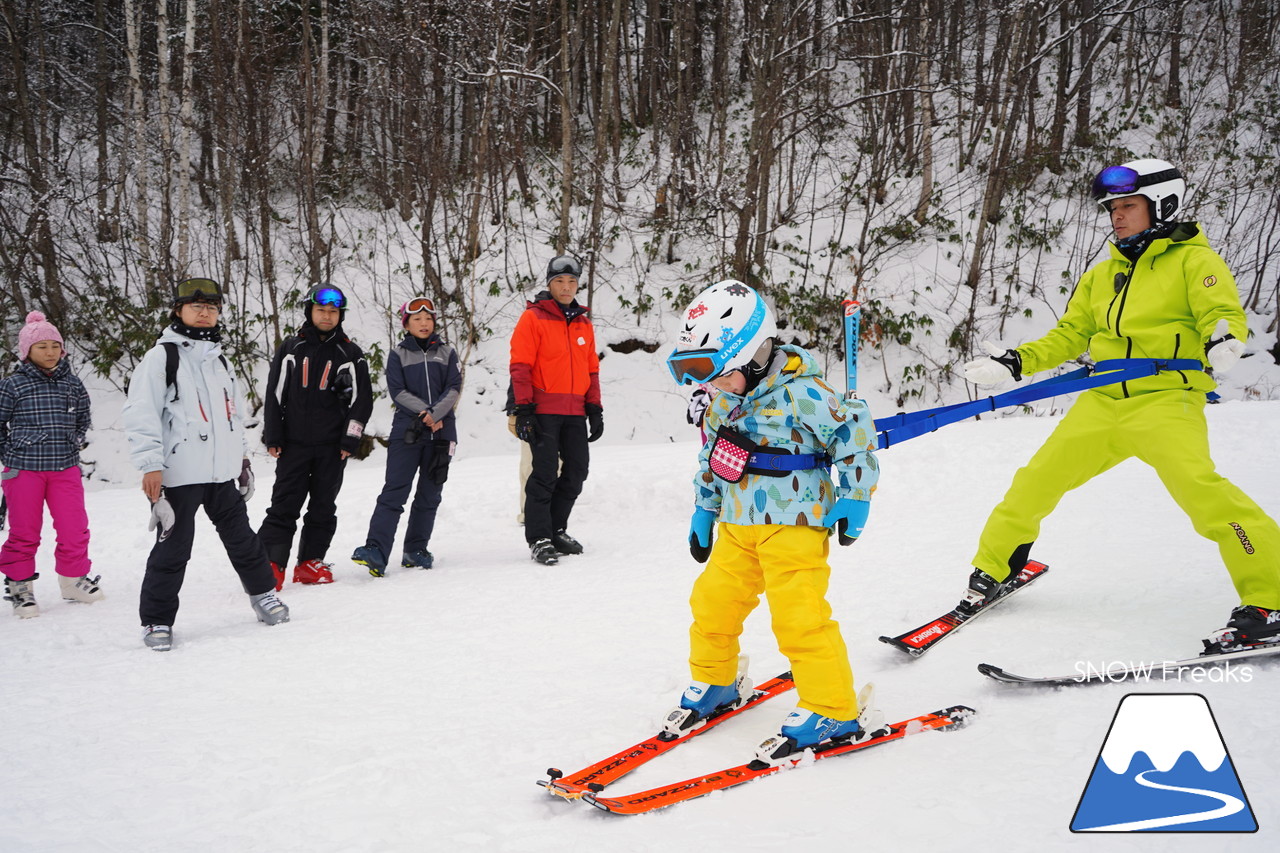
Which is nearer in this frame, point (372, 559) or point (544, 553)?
point (372, 559)

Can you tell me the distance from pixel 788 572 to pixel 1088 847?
3.65 ft

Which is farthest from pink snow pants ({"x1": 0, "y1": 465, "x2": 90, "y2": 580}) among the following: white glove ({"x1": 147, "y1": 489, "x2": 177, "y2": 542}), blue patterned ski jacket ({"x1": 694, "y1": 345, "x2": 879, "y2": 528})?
blue patterned ski jacket ({"x1": 694, "y1": 345, "x2": 879, "y2": 528})

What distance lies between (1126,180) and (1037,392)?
988 mm

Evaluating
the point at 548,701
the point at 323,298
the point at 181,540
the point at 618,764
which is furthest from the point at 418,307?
the point at 618,764

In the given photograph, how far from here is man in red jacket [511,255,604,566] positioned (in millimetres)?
5805

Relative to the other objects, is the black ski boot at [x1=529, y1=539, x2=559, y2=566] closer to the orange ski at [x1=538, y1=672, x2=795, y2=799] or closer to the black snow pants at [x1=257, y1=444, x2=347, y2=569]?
the black snow pants at [x1=257, y1=444, x2=347, y2=569]

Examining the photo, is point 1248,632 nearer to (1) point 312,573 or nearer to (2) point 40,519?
(1) point 312,573

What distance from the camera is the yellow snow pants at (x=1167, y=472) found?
10.9ft

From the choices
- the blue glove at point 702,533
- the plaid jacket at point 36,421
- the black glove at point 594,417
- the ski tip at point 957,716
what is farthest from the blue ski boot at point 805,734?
the plaid jacket at point 36,421

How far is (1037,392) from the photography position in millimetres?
3689

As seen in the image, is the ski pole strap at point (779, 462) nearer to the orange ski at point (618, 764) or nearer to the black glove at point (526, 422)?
the orange ski at point (618, 764)

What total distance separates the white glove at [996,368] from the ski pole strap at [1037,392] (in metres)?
0.10

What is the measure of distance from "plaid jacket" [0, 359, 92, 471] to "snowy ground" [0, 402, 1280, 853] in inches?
38.2

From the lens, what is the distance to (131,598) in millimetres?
5469
